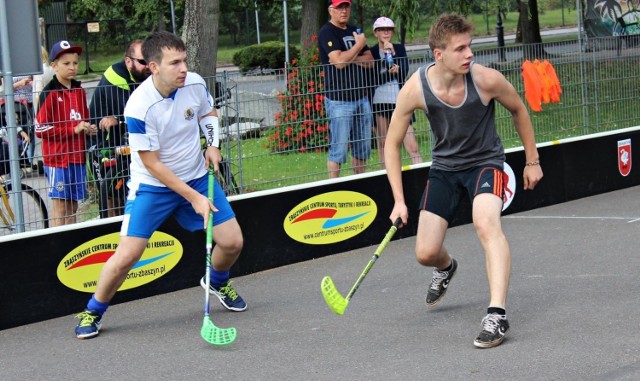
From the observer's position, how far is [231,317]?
7168 millimetres

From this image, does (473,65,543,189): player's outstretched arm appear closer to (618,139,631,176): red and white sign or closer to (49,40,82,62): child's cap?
(49,40,82,62): child's cap

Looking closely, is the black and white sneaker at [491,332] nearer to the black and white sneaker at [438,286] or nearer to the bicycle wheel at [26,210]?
the black and white sneaker at [438,286]

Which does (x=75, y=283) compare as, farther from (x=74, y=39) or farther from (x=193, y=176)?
(x=74, y=39)

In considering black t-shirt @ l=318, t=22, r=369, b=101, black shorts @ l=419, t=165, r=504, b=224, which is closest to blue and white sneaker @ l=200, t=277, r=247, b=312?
black shorts @ l=419, t=165, r=504, b=224

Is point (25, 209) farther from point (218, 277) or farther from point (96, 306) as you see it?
point (218, 277)

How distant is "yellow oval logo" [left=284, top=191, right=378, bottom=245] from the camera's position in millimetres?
8836

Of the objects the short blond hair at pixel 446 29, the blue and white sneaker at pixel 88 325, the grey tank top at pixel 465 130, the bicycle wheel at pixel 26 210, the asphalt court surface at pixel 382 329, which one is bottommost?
the asphalt court surface at pixel 382 329

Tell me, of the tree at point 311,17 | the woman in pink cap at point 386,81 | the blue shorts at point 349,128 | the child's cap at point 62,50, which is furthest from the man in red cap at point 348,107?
the tree at point 311,17

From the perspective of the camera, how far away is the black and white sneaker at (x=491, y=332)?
5949mm

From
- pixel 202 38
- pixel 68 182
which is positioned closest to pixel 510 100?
pixel 68 182

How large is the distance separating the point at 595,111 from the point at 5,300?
273 inches

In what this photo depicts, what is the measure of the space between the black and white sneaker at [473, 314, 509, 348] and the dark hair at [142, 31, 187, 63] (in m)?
2.51

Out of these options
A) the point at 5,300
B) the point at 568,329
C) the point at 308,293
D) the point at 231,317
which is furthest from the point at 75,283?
the point at 568,329

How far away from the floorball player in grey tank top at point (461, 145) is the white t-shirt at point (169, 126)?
1.28 metres
